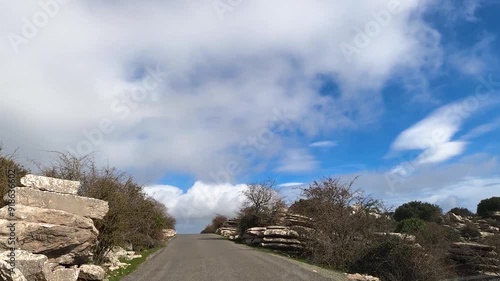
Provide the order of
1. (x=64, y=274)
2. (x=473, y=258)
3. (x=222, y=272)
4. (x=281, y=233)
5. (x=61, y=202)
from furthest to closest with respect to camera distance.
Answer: (x=281, y=233) → (x=473, y=258) → (x=222, y=272) → (x=61, y=202) → (x=64, y=274)

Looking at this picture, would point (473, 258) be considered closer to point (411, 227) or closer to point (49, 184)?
point (411, 227)

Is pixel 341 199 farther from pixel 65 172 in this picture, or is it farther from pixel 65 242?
pixel 65 242

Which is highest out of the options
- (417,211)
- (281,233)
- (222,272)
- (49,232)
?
(417,211)

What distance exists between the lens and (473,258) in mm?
29391

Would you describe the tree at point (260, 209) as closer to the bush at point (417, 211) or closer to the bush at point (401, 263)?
the bush at point (401, 263)

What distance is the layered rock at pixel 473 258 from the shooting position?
1161 inches

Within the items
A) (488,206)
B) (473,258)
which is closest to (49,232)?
(473,258)

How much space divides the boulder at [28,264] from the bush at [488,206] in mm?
86219

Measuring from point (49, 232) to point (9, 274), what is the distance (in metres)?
3.27

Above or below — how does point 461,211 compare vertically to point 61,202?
above

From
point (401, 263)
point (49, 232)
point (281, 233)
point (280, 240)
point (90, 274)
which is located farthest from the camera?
point (281, 233)

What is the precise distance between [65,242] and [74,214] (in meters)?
1.19

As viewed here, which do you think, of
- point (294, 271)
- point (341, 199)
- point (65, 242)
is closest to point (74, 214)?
point (65, 242)

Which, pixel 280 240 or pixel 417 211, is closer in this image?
pixel 280 240
